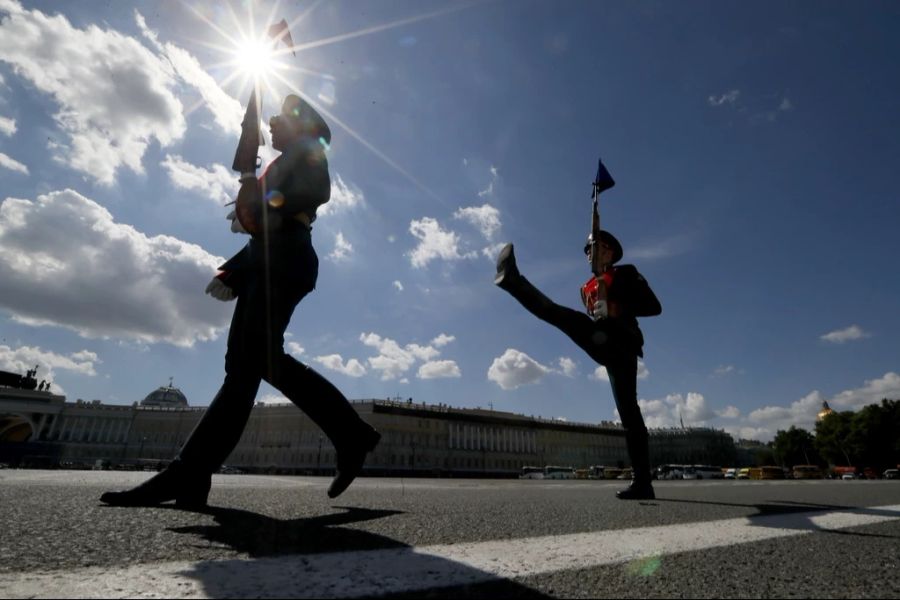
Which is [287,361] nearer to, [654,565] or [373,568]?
[373,568]

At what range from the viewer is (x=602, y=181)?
4488 mm

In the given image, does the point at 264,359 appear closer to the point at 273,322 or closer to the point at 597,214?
the point at 273,322

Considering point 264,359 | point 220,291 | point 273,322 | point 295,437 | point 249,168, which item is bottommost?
point 264,359

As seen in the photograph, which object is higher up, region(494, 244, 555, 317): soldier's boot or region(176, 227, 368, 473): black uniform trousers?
region(494, 244, 555, 317): soldier's boot

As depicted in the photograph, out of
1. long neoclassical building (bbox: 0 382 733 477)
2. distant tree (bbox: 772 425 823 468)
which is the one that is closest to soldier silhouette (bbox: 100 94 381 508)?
long neoclassical building (bbox: 0 382 733 477)

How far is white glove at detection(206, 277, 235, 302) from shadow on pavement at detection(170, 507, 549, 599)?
1.52 m

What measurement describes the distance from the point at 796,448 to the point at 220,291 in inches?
3603

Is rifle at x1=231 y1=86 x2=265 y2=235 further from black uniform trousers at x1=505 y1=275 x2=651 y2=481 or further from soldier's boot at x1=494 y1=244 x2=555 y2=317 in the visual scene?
black uniform trousers at x1=505 y1=275 x2=651 y2=481

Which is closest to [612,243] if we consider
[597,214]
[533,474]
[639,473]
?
[597,214]

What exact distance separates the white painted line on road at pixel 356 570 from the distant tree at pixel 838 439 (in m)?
70.8

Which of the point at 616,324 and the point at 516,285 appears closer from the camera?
the point at 516,285

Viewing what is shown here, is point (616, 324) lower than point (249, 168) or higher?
lower

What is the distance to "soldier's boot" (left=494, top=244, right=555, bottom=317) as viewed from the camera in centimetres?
331

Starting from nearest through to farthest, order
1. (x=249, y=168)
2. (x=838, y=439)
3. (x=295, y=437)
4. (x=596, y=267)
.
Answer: (x=249, y=168) → (x=596, y=267) → (x=838, y=439) → (x=295, y=437)
